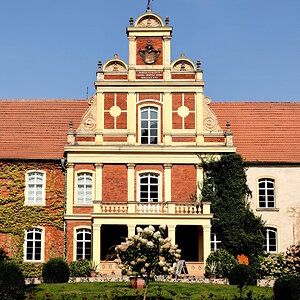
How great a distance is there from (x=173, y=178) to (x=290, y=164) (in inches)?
225

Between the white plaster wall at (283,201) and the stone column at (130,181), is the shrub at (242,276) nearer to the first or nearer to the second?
the white plaster wall at (283,201)

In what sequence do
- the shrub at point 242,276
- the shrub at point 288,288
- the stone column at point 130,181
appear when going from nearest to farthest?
the shrub at point 288,288
the shrub at point 242,276
the stone column at point 130,181

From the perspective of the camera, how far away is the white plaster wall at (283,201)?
30828mm

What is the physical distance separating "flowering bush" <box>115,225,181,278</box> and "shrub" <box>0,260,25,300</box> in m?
2.89

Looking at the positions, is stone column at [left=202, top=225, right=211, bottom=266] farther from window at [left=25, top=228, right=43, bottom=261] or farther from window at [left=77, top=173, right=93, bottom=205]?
window at [left=25, top=228, right=43, bottom=261]

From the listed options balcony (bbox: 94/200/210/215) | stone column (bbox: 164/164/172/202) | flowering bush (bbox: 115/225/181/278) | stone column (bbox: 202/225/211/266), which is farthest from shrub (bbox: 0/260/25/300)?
stone column (bbox: 164/164/172/202)

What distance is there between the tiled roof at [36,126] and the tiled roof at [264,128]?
775 cm

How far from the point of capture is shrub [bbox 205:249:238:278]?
2800cm

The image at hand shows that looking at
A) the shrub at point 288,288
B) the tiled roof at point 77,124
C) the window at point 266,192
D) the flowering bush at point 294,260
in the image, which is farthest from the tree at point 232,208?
the shrub at point 288,288

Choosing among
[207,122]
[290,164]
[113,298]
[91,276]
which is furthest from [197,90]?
[113,298]

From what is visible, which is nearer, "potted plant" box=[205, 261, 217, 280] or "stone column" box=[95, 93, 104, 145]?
"potted plant" box=[205, 261, 217, 280]

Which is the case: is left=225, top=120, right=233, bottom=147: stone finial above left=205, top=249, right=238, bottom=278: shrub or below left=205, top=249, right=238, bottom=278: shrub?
above

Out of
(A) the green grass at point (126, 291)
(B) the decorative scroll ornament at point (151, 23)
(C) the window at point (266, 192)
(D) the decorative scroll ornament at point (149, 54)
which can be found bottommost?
(A) the green grass at point (126, 291)

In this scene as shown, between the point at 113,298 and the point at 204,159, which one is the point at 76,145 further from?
the point at 113,298
